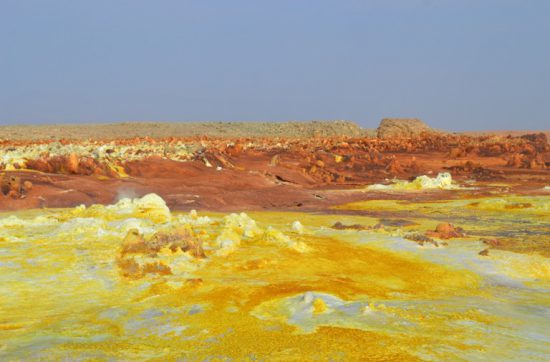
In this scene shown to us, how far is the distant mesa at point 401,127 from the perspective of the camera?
148 ft

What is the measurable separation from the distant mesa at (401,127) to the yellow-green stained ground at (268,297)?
116 feet

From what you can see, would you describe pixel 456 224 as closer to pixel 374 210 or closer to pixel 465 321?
pixel 374 210

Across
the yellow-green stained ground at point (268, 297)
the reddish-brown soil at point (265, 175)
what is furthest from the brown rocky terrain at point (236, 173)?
the yellow-green stained ground at point (268, 297)

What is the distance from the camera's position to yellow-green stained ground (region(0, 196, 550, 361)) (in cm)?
420

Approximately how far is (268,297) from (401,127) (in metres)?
41.6

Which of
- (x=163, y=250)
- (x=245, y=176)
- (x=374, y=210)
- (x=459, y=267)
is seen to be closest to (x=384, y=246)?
(x=459, y=267)

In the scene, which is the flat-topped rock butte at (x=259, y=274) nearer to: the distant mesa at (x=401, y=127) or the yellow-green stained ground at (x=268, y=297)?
the yellow-green stained ground at (x=268, y=297)

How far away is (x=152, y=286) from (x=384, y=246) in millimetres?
3783

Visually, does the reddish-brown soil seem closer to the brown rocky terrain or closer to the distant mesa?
the brown rocky terrain

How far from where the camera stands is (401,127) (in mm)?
45781

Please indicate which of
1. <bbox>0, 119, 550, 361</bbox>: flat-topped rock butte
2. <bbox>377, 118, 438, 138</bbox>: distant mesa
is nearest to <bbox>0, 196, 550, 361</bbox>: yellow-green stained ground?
<bbox>0, 119, 550, 361</bbox>: flat-topped rock butte

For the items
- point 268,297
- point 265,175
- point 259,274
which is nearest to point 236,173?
point 265,175

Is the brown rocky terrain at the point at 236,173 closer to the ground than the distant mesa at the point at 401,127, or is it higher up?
closer to the ground

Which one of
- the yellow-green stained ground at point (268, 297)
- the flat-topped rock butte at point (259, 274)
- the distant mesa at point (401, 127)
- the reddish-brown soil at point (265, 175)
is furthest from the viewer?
the distant mesa at point (401, 127)
